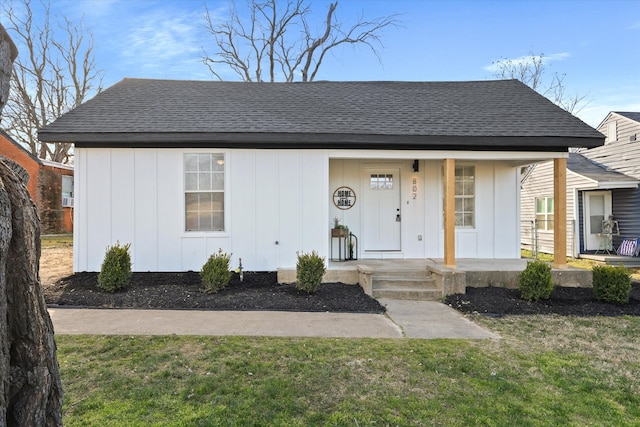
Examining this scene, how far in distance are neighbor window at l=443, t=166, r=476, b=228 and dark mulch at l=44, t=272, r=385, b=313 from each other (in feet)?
12.4

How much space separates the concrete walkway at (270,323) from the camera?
186 inches

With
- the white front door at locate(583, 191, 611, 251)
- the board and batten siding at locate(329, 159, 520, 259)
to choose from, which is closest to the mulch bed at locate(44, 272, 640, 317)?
the board and batten siding at locate(329, 159, 520, 259)

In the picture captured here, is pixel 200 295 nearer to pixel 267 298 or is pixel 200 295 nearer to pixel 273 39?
pixel 267 298

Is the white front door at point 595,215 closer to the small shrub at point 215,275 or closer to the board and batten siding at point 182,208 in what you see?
the board and batten siding at point 182,208

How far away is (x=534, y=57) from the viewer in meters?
22.4

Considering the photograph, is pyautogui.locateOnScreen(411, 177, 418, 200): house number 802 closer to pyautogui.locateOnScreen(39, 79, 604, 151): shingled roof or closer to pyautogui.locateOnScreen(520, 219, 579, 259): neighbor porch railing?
pyautogui.locateOnScreen(39, 79, 604, 151): shingled roof

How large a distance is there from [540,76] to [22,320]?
89.2 feet

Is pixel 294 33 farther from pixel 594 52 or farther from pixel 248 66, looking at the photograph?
pixel 594 52

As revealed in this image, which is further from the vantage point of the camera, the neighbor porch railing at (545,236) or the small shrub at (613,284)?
the neighbor porch railing at (545,236)

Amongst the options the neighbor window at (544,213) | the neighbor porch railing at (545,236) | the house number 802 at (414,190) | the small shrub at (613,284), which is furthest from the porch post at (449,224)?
the neighbor window at (544,213)

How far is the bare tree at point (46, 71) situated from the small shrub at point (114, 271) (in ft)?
74.3

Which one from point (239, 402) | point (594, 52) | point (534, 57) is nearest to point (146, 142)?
point (239, 402)

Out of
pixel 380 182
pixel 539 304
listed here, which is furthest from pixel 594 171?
pixel 539 304

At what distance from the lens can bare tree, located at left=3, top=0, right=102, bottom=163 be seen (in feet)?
80.7
